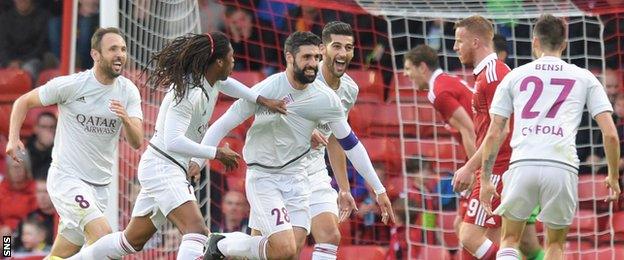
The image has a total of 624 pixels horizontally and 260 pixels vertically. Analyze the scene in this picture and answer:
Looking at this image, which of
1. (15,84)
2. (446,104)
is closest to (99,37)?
(446,104)

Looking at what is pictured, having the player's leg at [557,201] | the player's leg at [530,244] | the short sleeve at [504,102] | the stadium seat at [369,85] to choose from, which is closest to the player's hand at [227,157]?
the short sleeve at [504,102]

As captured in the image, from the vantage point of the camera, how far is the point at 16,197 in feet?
44.3

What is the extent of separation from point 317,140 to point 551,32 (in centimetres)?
192

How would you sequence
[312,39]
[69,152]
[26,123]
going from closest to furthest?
[312,39]
[69,152]
[26,123]

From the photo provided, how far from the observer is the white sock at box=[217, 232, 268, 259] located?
9.38 m

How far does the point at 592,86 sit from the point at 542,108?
1.10ft

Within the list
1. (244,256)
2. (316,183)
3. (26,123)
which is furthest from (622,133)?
(26,123)

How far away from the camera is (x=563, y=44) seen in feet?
29.2

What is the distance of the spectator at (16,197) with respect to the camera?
13461 millimetres

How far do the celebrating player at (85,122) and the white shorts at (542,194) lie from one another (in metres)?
2.60

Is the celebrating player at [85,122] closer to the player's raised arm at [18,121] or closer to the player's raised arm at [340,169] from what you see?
the player's raised arm at [18,121]

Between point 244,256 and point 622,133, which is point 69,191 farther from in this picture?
point 622,133

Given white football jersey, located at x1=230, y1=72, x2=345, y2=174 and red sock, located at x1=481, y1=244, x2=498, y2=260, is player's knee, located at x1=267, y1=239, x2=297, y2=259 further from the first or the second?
red sock, located at x1=481, y1=244, x2=498, y2=260

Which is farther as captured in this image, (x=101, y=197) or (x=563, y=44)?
(x=101, y=197)
